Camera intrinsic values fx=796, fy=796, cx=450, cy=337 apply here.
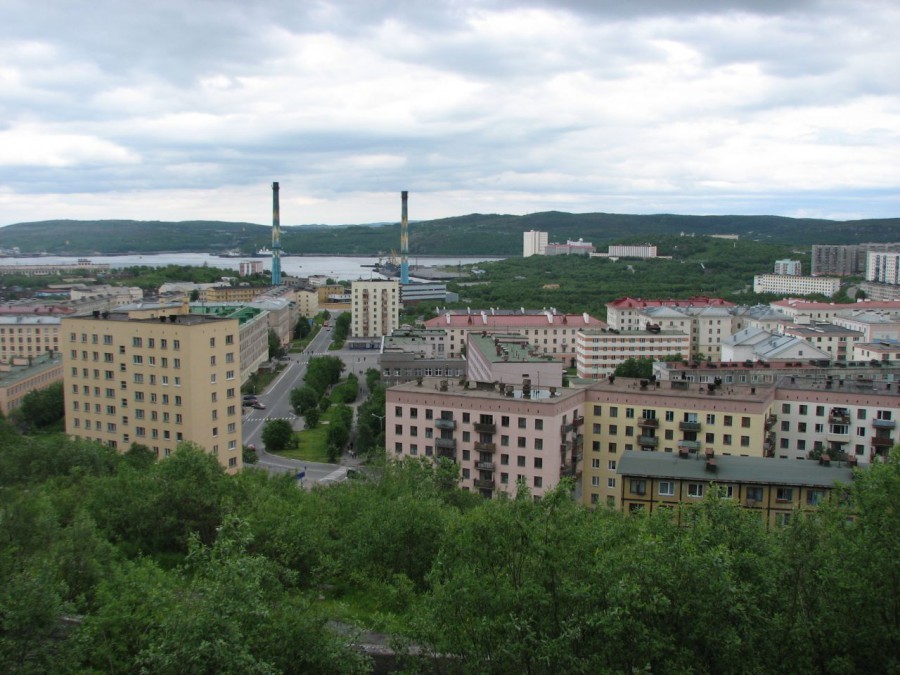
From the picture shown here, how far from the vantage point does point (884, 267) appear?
132500 millimetres

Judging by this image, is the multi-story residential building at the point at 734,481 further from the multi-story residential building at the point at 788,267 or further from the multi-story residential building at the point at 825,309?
the multi-story residential building at the point at 788,267

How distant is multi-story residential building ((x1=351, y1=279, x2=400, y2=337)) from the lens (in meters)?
83.9

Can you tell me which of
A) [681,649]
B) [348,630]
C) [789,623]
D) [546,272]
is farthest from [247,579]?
[546,272]

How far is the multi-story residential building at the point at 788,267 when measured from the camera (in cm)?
13588

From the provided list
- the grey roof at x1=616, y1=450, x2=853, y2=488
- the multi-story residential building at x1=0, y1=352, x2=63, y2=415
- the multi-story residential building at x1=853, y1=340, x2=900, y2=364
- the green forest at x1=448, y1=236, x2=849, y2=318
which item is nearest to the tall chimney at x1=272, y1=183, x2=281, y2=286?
the green forest at x1=448, y1=236, x2=849, y2=318

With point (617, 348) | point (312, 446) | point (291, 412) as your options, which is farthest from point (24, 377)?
point (617, 348)

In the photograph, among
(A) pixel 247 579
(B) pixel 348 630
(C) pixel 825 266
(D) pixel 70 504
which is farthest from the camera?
(C) pixel 825 266

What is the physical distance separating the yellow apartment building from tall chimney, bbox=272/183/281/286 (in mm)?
108731

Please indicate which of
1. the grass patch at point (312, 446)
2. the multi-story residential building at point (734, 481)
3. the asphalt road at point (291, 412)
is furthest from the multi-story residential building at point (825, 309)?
the multi-story residential building at point (734, 481)

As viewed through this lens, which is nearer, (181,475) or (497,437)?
(181,475)

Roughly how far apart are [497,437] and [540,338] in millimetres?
43302

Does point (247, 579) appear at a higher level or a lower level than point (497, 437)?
higher

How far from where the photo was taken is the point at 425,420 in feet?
91.7

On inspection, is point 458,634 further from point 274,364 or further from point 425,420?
point 274,364
